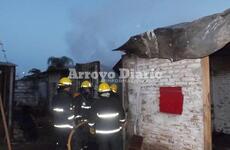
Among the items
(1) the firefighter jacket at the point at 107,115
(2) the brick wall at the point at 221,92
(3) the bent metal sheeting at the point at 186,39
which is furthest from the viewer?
(2) the brick wall at the point at 221,92

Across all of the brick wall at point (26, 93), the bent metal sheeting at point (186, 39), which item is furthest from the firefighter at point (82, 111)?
the brick wall at point (26, 93)

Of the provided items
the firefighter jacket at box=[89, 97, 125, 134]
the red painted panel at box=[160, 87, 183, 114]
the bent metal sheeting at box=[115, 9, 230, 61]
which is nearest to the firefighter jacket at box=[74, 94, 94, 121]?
the firefighter jacket at box=[89, 97, 125, 134]

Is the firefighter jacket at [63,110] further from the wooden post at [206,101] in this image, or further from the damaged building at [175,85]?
the wooden post at [206,101]

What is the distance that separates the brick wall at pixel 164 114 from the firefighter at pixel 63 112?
204 centimetres

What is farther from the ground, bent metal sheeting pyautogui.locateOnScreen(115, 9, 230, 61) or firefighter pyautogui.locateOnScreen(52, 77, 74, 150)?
bent metal sheeting pyautogui.locateOnScreen(115, 9, 230, 61)

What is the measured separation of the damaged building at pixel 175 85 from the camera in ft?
24.6

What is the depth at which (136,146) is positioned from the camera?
997 cm

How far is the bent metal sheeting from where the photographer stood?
7.09 m

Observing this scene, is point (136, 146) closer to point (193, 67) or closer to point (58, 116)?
point (58, 116)

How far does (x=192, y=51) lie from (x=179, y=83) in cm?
109

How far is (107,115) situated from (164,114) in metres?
1.65

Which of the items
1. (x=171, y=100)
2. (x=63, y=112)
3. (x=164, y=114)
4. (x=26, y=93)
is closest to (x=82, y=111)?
(x=63, y=112)

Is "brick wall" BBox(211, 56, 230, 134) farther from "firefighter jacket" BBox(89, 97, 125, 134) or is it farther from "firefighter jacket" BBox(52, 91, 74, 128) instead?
"firefighter jacket" BBox(52, 91, 74, 128)

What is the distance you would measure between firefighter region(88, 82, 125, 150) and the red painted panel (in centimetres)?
121
